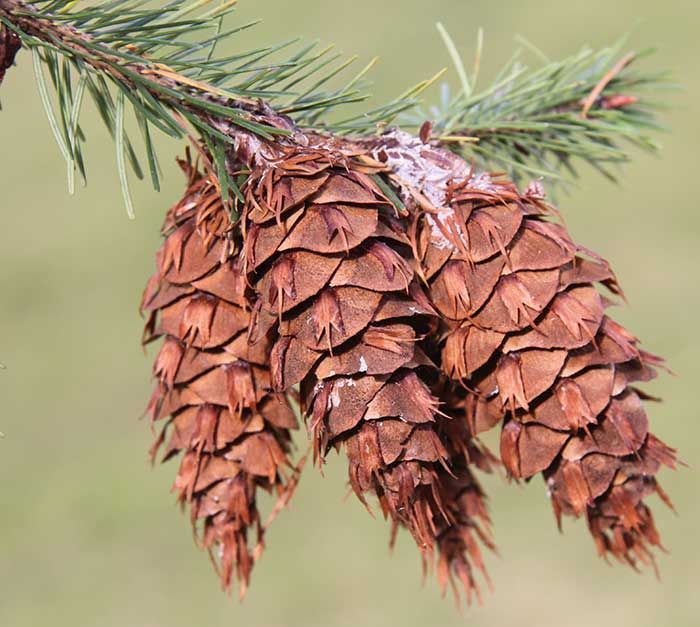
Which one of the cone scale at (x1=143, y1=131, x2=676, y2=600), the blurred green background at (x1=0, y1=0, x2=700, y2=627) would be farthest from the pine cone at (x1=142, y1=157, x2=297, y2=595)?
the blurred green background at (x1=0, y1=0, x2=700, y2=627)

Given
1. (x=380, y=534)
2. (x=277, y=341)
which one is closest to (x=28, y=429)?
(x=380, y=534)

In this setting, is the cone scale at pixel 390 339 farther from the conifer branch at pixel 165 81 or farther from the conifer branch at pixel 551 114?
the conifer branch at pixel 551 114

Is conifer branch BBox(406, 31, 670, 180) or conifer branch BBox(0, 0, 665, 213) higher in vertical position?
conifer branch BBox(0, 0, 665, 213)

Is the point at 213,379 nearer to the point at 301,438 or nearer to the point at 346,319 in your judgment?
the point at 346,319

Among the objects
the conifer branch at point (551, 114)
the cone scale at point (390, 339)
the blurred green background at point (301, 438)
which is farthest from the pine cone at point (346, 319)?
the blurred green background at point (301, 438)

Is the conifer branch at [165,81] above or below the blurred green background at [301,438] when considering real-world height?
above

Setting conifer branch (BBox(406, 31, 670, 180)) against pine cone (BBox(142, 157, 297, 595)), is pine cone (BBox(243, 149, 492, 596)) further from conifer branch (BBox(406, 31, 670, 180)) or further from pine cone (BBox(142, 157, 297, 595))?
conifer branch (BBox(406, 31, 670, 180))
